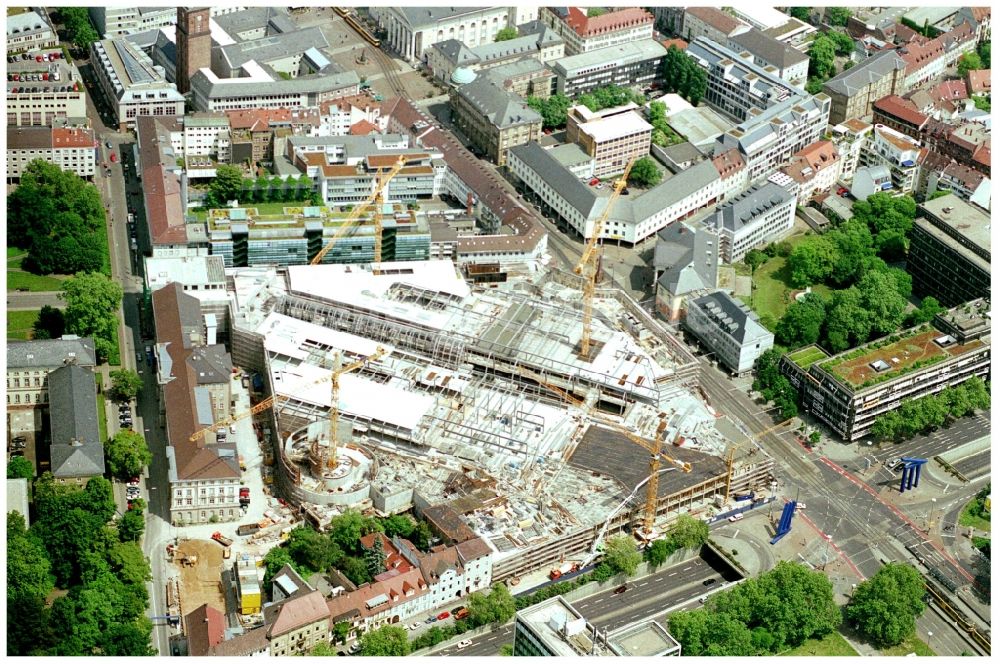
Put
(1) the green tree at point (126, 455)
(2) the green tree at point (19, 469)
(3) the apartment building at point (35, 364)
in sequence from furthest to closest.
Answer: (3) the apartment building at point (35, 364) < (1) the green tree at point (126, 455) < (2) the green tree at point (19, 469)

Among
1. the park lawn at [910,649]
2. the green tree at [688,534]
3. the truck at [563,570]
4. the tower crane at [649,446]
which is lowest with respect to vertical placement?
the park lawn at [910,649]

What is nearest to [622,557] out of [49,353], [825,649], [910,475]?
[825,649]

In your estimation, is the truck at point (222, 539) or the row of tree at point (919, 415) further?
the row of tree at point (919, 415)

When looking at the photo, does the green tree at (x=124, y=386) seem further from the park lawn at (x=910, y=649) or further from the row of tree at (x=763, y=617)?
the park lawn at (x=910, y=649)

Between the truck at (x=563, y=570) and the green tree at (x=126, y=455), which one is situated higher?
the green tree at (x=126, y=455)

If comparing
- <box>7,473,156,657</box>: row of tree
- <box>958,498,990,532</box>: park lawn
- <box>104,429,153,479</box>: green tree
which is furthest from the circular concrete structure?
<box>958,498,990,532</box>: park lawn

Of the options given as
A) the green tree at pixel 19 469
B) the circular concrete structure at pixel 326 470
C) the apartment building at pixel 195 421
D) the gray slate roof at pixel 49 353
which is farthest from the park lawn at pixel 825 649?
the gray slate roof at pixel 49 353
